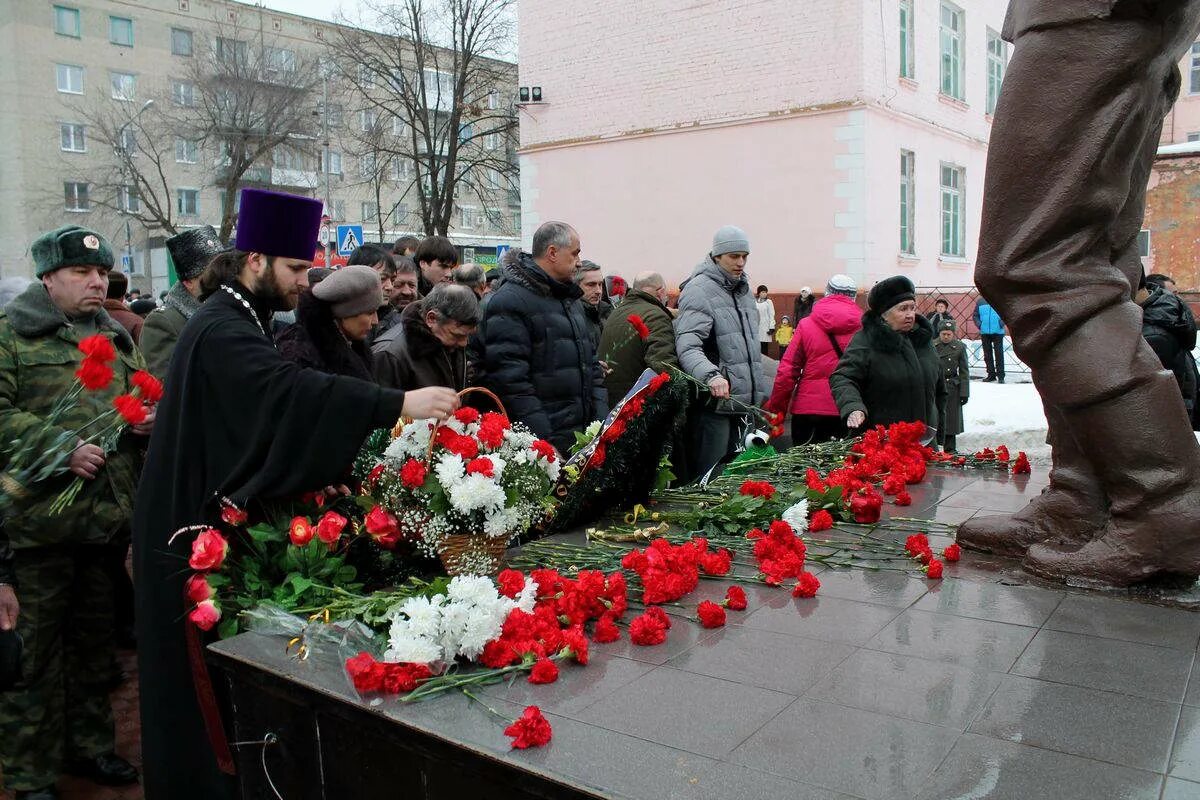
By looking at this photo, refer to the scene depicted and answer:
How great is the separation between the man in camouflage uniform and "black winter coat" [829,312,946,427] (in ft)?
12.4

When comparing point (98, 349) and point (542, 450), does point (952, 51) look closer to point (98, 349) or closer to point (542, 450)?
point (542, 450)

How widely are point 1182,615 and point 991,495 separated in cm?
177

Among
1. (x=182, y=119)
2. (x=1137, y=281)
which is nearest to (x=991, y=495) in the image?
(x=1137, y=281)

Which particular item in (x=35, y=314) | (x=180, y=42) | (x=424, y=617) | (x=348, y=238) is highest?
(x=180, y=42)

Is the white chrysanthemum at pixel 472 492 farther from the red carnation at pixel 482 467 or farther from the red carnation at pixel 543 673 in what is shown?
the red carnation at pixel 543 673

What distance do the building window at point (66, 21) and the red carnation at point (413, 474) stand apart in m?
44.2

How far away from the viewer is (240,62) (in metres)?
33.3

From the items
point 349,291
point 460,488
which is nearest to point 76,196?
point 349,291

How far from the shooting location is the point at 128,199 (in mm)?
38000

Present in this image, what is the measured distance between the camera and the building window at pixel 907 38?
18895mm

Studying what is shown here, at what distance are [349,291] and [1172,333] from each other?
6.91m

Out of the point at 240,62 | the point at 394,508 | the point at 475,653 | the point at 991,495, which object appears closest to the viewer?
the point at 475,653

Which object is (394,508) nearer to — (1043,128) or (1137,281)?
(1043,128)

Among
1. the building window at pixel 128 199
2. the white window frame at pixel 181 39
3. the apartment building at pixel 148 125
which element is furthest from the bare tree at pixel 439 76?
the white window frame at pixel 181 39
